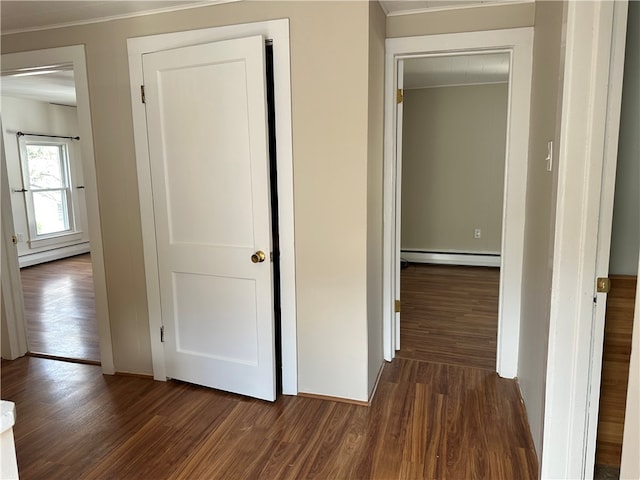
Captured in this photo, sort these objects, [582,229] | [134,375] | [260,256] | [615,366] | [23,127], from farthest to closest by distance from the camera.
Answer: [23,127] < [134,375] < [260,256] < [615,366] < [582,229]

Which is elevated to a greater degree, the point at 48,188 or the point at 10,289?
the point at 48,188

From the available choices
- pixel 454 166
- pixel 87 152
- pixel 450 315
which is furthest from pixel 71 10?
pixel 454 166

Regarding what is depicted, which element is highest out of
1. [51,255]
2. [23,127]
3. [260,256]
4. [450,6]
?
[450,6]

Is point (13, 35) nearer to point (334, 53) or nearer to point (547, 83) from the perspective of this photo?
Result: point (334, 53)

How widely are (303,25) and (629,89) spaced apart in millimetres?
1454

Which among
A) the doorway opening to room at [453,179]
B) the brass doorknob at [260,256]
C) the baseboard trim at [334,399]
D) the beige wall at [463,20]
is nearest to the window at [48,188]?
the doorway opening to room at [453,179]

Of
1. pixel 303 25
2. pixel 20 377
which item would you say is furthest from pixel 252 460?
pixel 303 25

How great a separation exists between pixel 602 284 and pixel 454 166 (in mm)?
4182

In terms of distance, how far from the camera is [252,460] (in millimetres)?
1982

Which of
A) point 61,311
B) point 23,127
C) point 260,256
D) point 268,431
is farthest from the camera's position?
point 23,127

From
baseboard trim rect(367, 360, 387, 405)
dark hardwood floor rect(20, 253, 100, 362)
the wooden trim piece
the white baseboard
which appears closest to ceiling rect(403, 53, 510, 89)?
baseboard trim rect(367, 360, 387, 405)

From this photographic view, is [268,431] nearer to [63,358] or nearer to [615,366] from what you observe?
[615,366]

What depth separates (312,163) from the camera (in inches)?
89.6

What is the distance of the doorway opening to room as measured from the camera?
4.95 meters
